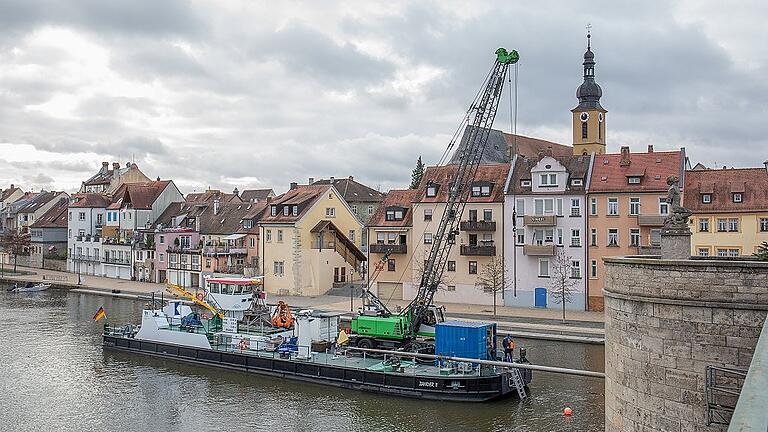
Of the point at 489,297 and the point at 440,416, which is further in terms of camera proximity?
the point at 489,297

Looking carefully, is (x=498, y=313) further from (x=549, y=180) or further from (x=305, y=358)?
(x=305, y=358)

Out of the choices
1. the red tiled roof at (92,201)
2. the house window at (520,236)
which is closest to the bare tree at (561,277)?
the house window at (520,236)

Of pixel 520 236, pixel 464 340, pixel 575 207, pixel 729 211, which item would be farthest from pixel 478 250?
pixel 464 340

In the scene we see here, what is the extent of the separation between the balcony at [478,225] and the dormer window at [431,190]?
3917 mm

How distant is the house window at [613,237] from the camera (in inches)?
2073

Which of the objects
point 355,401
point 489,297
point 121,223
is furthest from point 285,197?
point 355,401

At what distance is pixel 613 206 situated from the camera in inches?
2089

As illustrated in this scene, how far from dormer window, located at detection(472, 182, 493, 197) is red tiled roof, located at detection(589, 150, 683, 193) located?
7.90m

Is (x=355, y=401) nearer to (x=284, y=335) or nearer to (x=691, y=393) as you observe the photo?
(x=284, y=335)

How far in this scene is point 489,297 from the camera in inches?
2247

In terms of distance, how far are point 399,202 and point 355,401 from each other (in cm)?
3285

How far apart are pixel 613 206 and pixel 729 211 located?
299 inches

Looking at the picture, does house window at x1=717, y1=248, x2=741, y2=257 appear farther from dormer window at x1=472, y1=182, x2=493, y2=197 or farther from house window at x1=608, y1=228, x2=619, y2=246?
dormer window at x1=472, y1=182, x2=493, y2=197

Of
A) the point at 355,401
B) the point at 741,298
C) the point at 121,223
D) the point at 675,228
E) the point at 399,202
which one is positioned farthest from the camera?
the point at 121,223
